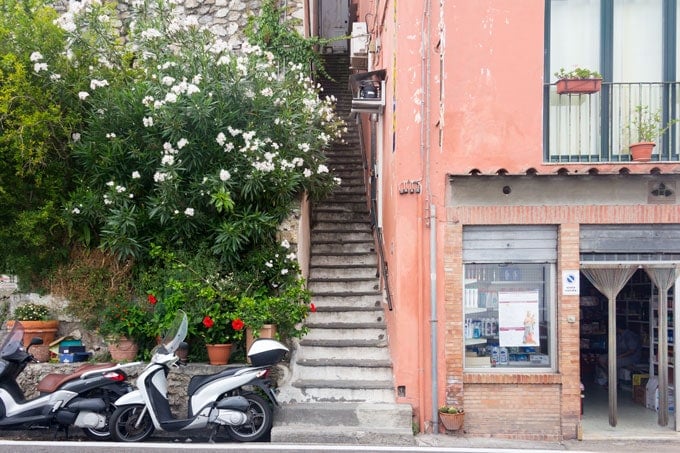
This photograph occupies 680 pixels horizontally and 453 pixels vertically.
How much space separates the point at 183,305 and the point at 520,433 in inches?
183

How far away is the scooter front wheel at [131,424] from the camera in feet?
23.2

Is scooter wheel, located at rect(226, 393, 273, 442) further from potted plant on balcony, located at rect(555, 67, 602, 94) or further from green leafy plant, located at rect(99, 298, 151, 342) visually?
A: potted plant on balcony, located at rect(555, 67, 602, 94)

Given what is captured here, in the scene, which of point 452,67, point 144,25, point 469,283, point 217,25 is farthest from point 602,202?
point 217,25

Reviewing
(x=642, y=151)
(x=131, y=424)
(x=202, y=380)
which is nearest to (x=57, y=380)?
(x=131, y=424)

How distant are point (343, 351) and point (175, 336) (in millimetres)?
2673

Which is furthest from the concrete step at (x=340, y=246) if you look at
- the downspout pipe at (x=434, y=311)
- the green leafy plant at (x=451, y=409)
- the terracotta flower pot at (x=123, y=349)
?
the green leafy plant at (x=451, y=409)

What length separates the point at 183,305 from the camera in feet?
26.9

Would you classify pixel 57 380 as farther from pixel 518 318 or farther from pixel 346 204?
pixel 346 204

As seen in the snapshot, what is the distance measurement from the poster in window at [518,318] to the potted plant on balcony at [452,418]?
3.71 ft

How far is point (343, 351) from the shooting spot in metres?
8.94

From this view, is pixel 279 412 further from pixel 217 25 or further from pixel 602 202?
pixel 217 25

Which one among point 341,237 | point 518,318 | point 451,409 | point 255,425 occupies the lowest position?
point 255,425

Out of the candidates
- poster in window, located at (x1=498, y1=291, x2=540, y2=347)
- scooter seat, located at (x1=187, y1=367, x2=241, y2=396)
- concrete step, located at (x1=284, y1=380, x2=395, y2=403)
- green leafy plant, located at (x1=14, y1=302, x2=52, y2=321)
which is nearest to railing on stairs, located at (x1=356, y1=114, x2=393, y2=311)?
concrete step, located at (x1=284, y1=380, x2=395, y2=403)

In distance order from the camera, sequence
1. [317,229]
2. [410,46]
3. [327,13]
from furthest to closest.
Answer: [327,13], [317,229], [410,46]
